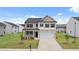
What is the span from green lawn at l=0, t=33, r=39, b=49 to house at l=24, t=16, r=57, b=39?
120 mm

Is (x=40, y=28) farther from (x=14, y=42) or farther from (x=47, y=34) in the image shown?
(x=14, y=42)

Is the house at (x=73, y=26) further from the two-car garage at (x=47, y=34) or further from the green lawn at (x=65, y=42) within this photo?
the two-car garage at (x=47, y=34)

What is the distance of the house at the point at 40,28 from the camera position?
466 cm

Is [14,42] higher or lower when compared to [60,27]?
lower

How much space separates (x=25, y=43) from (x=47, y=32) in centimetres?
49

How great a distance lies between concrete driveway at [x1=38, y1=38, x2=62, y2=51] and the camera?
4641 mm

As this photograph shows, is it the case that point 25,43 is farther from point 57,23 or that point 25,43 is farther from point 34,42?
point 57,23

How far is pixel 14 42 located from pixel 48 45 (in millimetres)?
677

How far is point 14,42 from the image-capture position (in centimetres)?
468

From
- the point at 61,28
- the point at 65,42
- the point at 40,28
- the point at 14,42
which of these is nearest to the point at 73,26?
the point at 61,28

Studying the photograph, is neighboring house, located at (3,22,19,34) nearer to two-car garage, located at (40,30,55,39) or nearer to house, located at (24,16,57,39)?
house, located at (24,16,57,39)

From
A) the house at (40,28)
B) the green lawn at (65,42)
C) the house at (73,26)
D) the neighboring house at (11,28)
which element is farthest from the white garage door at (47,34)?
the neighboring house at (11,28)

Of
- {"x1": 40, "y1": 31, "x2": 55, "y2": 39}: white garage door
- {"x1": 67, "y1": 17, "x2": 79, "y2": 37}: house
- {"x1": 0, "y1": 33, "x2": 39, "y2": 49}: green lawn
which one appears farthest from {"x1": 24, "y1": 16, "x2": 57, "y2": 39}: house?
{"x1": 67, "y1": 17, "x2": 79, "y2": 37}: house
